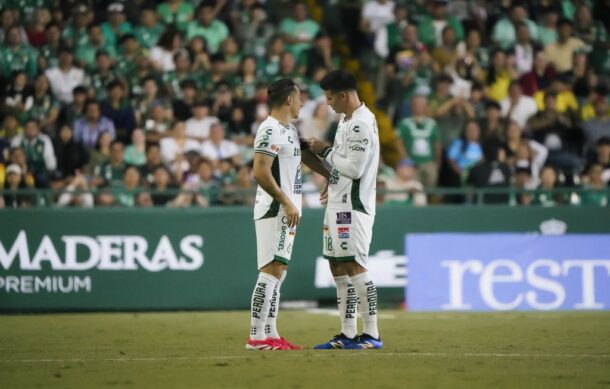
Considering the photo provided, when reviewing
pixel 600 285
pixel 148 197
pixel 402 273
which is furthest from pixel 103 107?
pixel 600 285

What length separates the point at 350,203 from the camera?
1129 cm

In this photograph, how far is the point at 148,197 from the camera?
59.9 ft

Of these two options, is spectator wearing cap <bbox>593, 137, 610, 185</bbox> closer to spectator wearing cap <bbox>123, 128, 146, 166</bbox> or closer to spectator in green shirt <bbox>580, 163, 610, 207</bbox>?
spectator in green shirt <bbox>580, 163, 610, 207</bbox>

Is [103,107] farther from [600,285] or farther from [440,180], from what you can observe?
[600,285]

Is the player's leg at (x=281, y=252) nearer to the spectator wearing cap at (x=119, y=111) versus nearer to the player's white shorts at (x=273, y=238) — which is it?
the player's white shorts at (x=273, y=238)

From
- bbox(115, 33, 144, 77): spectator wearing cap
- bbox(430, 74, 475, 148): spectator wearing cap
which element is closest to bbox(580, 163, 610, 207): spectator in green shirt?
bbox(430, 74, 475, 148): spectator wearing cap

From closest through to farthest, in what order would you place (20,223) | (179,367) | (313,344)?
(179,367)
(313,344)
(20,223)

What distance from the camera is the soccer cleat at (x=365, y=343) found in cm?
1143

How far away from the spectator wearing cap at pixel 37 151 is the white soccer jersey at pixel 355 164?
8.39 metres

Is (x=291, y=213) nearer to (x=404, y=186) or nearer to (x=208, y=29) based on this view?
(x=404, y=186)

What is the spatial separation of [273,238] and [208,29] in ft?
36.3

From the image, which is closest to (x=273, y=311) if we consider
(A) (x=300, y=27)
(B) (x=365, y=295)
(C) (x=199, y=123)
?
(B) (x=365, y=295)

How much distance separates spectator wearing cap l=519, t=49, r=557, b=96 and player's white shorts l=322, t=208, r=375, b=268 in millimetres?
11260

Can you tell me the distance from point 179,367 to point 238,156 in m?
9.28
